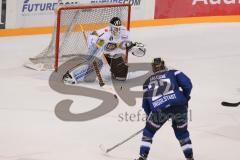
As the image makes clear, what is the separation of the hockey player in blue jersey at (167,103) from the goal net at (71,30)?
13.7 ft

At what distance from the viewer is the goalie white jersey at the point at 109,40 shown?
32.3 ft

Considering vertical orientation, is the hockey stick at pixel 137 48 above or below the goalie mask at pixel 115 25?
below

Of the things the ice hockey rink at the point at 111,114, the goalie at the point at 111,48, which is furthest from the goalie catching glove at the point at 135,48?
the ice hockey rink at the point at 111,114

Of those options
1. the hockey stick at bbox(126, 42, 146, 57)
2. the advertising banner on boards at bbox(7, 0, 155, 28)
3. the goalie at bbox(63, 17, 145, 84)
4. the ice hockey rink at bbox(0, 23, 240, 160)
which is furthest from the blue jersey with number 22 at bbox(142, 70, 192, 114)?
the advertising banner on boards at bbox(7, 0, 155, 28)

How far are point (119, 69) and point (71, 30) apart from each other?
1.12m

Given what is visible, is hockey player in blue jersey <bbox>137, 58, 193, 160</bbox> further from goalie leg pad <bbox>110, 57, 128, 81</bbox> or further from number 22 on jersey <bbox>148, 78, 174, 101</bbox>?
goalie leg pad <bbox>110, 57, 128, 81</bbox>

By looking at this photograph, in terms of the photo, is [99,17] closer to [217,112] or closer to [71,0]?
[71,0]

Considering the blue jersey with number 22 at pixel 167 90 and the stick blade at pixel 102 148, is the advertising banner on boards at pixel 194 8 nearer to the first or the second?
the stick blade at pixel 102 148

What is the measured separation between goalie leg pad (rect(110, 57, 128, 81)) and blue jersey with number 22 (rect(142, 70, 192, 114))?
11.5ft

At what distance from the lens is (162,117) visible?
652cm

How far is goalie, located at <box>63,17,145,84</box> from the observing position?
9.85 m

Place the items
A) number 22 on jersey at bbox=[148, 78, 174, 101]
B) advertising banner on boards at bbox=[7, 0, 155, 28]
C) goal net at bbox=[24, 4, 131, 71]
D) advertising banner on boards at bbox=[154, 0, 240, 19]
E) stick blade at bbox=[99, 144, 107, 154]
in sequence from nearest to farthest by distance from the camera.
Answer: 1. number 22 on jersey at bbox=[148, 78, 174, 101]
2. stick blade at bbox=[99, 144, 107, 154]
3. goal net at bbox=[24, 4, 131, 71]
4. advertising banner on boards at bbox=[7, 0, 155, 28]
5. advertising banner on boards at bbox=[154, 0, 240, 19]

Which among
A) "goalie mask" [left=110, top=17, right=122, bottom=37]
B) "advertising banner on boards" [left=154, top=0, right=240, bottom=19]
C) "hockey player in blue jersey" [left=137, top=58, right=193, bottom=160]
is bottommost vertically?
"advertising banner on boards" [left=154, top=0, right=240, bottom=19]

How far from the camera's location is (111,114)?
8.54 meters
